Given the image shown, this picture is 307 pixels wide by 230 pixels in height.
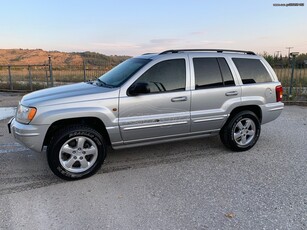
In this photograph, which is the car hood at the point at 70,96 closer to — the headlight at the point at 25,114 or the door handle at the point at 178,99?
the headlight at the point at 25,114

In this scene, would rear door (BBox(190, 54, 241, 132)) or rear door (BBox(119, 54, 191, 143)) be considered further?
rear door (BBox(190, 54, 241, 132))

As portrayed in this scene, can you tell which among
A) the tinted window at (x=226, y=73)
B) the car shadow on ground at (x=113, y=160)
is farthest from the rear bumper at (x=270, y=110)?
the car shadow on ground at (x=113, y=160)

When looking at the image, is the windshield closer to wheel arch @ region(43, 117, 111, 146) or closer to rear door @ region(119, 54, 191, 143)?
rear door @ region(119, 54, 191, 143)

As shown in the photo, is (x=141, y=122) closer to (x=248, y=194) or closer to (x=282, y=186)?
(x=248, y=194)

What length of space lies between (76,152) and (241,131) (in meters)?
2.96

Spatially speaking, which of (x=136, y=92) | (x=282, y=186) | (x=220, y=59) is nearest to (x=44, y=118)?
(x=136, y=92)

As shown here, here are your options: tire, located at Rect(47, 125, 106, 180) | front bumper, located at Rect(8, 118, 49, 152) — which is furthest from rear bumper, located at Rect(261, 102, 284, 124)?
front bumper, located at Rect(8, 118, 49, 152)

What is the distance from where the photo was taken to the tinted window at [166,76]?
13.3ft

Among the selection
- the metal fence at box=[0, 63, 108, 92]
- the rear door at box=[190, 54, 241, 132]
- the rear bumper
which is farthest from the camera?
the metal fence at box=[0, 63, 108, 92]

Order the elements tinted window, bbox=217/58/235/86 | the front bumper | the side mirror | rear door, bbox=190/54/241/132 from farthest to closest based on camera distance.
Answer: tinted window, bbox=217/58/235/86, rear door, bbox=190/54/241/132, the side mirror, the front bumper

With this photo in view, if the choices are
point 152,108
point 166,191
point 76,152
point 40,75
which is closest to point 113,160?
point 76,152

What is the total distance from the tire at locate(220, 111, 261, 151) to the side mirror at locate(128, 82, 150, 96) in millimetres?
1812

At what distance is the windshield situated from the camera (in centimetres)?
409

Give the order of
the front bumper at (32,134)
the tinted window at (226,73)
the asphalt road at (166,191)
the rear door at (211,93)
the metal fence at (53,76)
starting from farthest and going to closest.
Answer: the metal fence at (53,76) → the tinted window at (226,73) → the rear door at (211,93) → the front bumper at (32,134) → the asphalt road at (166,191)
